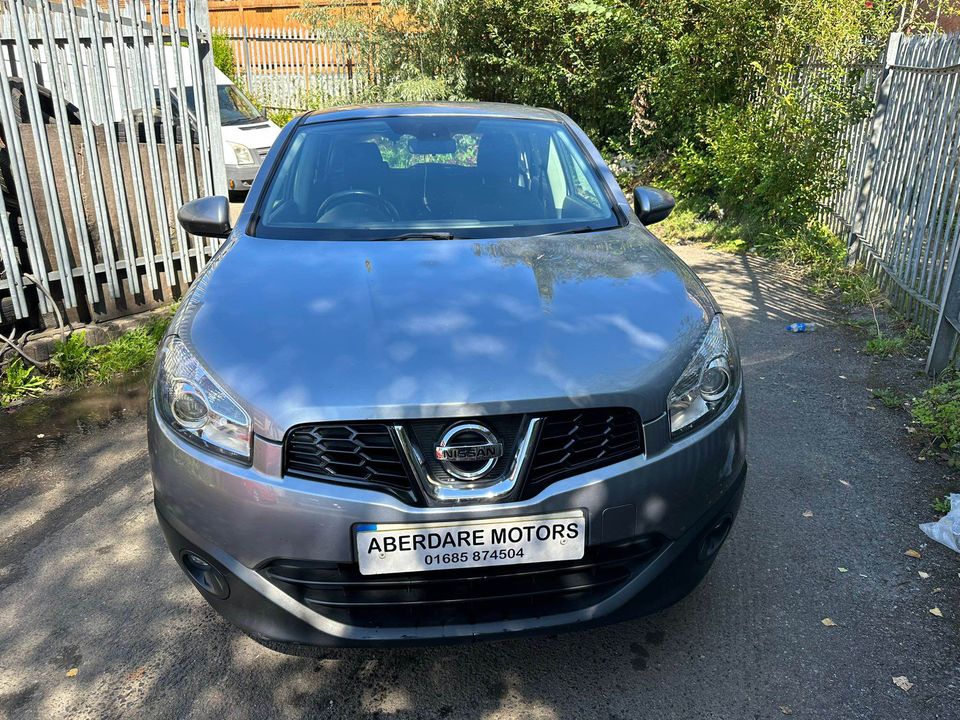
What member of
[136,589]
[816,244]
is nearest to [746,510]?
[136,589]

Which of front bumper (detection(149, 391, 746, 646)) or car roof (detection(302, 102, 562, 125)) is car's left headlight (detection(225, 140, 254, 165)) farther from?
front bumper (detection(149, 391, 746, 646))

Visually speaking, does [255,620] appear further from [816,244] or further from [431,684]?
[816,244]

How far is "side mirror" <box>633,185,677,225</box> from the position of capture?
142 inches

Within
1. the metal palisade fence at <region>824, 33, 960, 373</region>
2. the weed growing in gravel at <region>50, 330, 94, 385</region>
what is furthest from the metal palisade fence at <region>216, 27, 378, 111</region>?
the weed growing in gravel at <region>50, 330, 94, 385</region>

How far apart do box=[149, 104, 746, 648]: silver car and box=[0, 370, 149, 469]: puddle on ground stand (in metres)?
2.01

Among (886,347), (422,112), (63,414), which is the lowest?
(63,414)

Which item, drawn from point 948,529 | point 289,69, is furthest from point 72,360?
point 289,69

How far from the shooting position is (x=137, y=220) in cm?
549

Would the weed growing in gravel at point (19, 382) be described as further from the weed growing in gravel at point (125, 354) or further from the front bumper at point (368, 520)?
the front bumper at point (368, 520)

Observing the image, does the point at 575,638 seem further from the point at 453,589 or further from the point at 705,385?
the point at 705,385

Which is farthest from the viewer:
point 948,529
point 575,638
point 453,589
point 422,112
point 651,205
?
point 422,112

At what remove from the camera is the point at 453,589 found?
207 centimetres

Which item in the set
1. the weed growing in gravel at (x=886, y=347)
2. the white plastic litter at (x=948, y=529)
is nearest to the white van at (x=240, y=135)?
the weed growing in gravel at (x=886, y=347)

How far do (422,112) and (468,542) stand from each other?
2.47 metres
